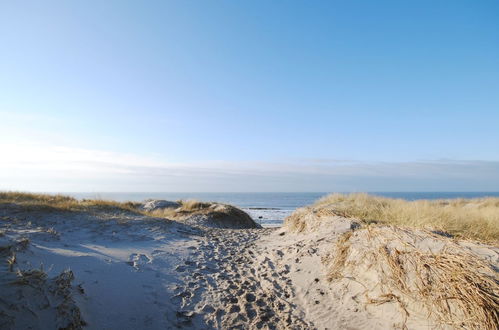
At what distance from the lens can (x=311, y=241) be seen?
7320mm

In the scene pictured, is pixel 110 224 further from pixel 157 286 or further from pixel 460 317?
pixel 460 317

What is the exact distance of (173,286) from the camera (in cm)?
490

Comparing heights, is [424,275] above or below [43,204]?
above

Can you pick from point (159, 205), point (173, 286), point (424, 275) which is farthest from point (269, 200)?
point (424, 275)

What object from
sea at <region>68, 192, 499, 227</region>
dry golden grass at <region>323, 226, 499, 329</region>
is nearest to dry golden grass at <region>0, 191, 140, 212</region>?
sea at <region>68, 192, 499, 227</region>

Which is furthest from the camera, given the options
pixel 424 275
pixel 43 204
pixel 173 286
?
pixel 43 204

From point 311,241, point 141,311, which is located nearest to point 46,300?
point 141,311

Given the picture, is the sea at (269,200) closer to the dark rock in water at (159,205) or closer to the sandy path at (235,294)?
the dark rock in water at (159,205)

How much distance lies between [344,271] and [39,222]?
8.77 m

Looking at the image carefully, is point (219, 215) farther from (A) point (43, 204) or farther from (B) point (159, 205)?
(A) point (43, 204)

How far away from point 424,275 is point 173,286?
13.0 feet

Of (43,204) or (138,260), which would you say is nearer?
(138,260)

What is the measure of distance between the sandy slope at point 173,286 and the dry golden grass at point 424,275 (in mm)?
163

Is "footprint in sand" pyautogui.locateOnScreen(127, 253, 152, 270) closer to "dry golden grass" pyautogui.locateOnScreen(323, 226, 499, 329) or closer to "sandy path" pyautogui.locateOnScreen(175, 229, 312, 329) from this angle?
"sandy path" pyautogui.locateOnScreen(175, 229, 312, 329)
